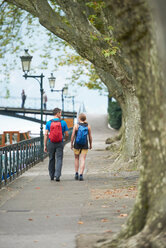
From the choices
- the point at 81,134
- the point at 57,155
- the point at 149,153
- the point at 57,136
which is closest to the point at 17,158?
the point at 57,155

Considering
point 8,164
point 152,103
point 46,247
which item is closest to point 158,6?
point 152,103

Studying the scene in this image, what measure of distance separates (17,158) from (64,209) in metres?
6.00

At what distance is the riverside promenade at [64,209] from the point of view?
7023 mm

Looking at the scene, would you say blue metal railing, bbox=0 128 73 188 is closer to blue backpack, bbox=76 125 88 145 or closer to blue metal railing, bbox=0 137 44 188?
blue metal railing, bbox=0 137 44 188

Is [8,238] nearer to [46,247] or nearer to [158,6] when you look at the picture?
[46,247]

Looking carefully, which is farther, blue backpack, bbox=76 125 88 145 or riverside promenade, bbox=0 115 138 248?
blue backpack, bbox=76 125 88 145

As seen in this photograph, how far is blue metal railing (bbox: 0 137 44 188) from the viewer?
12812 mm

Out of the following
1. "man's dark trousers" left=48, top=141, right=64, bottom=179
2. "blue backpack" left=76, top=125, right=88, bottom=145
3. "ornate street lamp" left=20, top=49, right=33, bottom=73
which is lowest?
"man's dark trousers" left=48, top=141, right=64, bottom=179

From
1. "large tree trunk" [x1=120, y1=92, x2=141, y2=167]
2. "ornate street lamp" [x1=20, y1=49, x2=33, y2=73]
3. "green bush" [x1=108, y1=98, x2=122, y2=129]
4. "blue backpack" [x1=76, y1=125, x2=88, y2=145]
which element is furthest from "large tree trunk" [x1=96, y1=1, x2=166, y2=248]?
"green bush" [x1=108, y1=98, x2=122, y2=129]

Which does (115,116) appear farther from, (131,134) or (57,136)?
(57,136)

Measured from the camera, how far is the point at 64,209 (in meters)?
9.42

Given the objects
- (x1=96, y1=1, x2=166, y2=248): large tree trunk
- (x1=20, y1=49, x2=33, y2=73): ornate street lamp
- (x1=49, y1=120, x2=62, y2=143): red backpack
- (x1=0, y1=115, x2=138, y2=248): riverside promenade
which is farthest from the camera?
(x1=20, y1=49, x2=33, y2=73): ornate street lamp

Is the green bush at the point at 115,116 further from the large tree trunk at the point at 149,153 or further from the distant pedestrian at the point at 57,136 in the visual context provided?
the large tree trunk at the point at 149,153

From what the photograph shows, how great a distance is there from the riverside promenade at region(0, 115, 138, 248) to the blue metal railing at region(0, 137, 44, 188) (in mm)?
262
